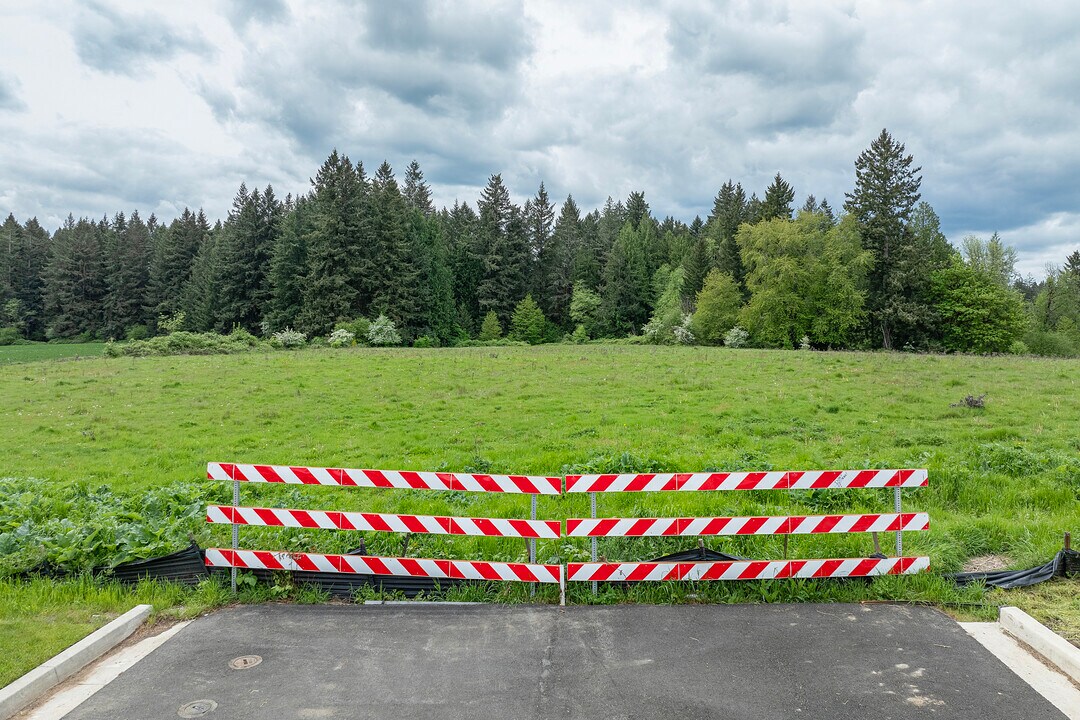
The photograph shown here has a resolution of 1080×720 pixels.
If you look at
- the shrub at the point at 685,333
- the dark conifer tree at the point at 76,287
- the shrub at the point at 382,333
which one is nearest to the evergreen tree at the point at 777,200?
the shrub at the point at 685,333

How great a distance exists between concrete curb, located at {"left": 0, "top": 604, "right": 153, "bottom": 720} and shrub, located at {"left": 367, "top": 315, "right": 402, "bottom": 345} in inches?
1905

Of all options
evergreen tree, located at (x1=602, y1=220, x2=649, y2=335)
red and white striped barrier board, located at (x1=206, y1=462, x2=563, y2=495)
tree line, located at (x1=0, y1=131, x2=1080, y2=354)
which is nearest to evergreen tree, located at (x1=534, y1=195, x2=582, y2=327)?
tree line, located at (x1=0, y1=131, x2=1080, y2=354)

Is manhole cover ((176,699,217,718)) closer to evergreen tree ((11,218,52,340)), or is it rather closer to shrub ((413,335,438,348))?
shrub ((413,335,438,348))

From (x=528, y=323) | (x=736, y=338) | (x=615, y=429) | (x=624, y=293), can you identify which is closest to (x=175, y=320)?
(x=528, y=323)

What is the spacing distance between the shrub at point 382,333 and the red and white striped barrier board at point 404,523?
157 feet

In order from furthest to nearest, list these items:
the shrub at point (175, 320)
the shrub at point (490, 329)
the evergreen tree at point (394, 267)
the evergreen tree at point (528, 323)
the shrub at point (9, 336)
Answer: the shrub at point (9, 336), the evergreen tree at point (528, 323), the shrub at point (490, 329), the shrub at point (175, 320), the evergreen tree at point (394, 267)

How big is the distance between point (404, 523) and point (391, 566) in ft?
1.70

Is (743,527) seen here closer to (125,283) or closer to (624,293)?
(624,293)

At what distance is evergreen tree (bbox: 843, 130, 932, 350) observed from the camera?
56219mm

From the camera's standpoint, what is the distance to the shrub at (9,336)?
7969 centimetres

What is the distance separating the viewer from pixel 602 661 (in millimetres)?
5141

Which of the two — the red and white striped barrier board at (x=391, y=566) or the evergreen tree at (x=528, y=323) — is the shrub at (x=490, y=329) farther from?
the red and white striped barrier board at (x=391, y=566)

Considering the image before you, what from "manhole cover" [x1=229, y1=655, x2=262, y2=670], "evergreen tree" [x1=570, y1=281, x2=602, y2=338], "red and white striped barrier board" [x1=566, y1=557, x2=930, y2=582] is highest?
"evergreen tree" [x1=570, y1=281, x2=602, y2=338]

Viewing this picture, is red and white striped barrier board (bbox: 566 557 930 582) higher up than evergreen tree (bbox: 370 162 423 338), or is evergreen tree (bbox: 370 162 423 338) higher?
evergreen tree (bbox: 370 162 423 338)
